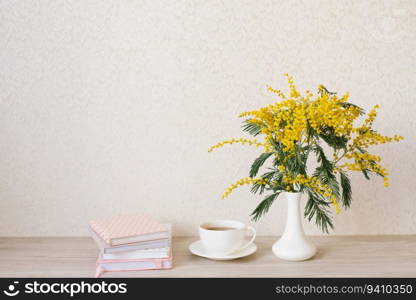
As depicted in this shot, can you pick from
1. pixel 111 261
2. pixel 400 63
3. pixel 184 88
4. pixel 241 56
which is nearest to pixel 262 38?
pixel 241 56

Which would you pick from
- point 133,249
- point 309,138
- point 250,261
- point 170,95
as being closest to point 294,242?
point 250,261

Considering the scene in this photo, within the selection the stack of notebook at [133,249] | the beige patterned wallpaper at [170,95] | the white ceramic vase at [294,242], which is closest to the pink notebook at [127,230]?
the stack of notebook at [133,249]

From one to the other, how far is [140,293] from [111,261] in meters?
0.13

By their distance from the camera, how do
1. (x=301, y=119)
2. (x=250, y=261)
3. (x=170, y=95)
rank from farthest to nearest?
(x=170, y=95) → (x=250, y=261) → (x=301, y=119)

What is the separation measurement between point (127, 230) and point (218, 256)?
0.23m

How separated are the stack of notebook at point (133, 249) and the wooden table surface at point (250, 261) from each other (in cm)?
2

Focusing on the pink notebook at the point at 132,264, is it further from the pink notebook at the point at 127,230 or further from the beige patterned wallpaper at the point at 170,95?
the beige patterned wallpaper at the point at 170,95

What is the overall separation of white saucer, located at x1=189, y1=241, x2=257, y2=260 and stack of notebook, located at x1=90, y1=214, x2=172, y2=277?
8 cm

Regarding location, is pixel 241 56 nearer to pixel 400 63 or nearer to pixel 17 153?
pixel 400 63

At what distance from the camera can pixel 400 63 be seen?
1.28m

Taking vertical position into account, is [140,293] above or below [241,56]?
below

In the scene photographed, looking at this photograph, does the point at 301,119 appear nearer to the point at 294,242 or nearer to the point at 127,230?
the point at 294,242

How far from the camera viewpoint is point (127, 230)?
1.05 meters

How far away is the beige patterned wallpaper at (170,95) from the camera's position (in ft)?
4.14
